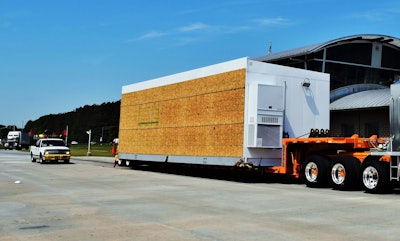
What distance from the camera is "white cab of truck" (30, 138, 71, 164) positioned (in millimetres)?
31355

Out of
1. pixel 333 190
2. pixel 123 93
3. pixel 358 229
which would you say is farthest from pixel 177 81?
pixel 358 229

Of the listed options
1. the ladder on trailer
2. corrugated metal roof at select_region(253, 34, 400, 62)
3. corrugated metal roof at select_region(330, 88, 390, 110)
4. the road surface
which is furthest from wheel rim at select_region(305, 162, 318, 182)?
corrugated metal roof at select_region(253, 34, 400, 62)

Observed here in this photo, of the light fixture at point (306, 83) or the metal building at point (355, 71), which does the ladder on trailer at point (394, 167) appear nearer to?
the light fixture at point (306, 83)

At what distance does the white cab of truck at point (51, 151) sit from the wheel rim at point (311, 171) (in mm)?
20809

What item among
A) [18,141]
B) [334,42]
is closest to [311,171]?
[334,42]

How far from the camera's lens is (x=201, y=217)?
891 cm

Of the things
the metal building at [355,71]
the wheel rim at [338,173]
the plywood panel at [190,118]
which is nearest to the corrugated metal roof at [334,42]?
the metal building at [355,71]

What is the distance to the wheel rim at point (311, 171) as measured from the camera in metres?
15.1

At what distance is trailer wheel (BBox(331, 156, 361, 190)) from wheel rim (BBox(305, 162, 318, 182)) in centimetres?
78

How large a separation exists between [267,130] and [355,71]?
14.8m

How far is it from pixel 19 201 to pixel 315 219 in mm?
7168

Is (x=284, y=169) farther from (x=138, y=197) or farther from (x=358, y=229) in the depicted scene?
(x=358, y=229)

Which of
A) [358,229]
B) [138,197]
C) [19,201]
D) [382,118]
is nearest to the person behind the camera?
[358,229]

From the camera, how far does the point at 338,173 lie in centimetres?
1432
